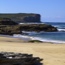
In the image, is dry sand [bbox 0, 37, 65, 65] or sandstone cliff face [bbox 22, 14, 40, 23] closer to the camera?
dry sand [bbox 0, 37, 65, 65]

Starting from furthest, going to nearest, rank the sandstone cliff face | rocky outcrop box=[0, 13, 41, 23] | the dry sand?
the sandstone cliff face → rocky outcrop box=[0, 13, 41, 23] → the dry sand

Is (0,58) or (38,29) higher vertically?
(0,58)

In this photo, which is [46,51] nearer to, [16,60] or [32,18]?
[16,60]

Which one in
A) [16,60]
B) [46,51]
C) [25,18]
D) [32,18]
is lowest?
[25,18]

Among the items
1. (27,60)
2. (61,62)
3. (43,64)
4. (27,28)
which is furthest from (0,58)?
(27,28)

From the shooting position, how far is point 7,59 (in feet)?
35.6

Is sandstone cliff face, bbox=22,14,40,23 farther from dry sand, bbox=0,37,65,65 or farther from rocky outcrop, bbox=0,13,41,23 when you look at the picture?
dry sand, bbox=0,37,65,65

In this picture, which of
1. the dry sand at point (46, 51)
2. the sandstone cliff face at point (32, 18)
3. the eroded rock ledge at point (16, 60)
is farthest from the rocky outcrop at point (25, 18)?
the eroded rock ledge at point (16, 60)

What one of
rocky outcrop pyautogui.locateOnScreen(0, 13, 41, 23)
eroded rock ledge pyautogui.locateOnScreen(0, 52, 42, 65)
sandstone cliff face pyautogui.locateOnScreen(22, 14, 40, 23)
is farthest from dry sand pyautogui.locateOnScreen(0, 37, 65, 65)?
sandstone cliff face pyautogui.locateOnScreen(22, 14, 40, 23)

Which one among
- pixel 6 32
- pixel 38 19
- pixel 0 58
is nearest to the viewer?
pixel 0 58

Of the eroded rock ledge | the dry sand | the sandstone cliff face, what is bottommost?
the sandstone cliff face

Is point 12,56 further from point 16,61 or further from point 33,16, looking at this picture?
point 33,16

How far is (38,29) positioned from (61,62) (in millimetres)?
55470

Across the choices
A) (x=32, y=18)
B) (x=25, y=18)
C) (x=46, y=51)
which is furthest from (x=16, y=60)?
(x=25, y=18)
